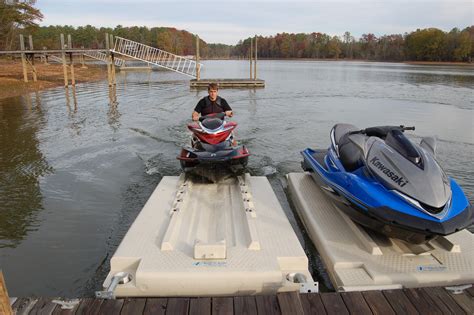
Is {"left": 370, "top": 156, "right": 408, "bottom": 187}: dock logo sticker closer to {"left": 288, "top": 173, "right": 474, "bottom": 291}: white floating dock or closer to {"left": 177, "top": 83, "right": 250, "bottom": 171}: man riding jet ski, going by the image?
{"left": 288, "top": 173, "right": 474, "bottom": 291}: white floating dock

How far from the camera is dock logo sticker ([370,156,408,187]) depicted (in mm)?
3748

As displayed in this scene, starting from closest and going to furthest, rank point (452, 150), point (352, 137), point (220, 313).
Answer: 1. point (220, 313)
2. point (352, 137)
3. point (452, 150)

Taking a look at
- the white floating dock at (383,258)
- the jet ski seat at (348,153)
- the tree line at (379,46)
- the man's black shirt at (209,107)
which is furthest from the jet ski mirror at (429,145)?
the tree line at (379,46)

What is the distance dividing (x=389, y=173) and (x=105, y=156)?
6323mm

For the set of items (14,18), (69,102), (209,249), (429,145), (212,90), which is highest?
(14,18)

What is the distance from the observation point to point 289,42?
128 meters

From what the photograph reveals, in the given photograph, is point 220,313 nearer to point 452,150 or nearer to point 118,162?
point 118,162

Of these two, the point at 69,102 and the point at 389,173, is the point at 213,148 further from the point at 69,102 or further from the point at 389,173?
the point at 69,102

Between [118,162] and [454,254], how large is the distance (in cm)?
626

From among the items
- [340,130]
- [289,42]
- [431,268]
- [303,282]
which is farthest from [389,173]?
[289,42]

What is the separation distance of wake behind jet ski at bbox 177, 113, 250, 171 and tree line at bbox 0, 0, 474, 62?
35.6 metres

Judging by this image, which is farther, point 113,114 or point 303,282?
point 113,114

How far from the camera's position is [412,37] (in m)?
89.8

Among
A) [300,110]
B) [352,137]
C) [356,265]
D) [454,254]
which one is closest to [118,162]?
[352,137]
